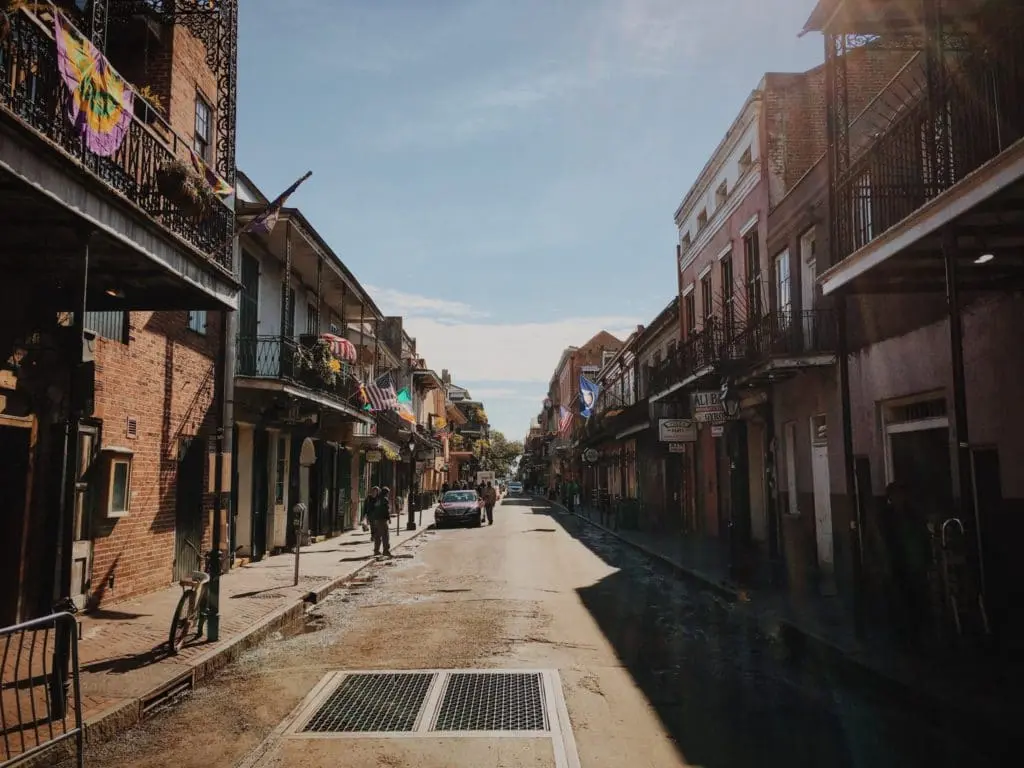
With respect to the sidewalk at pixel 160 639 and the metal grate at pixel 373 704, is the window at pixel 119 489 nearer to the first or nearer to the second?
the sidewalk at pixel 160 639

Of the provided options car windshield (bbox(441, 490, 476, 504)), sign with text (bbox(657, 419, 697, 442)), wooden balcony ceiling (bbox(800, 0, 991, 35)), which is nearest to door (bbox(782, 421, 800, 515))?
sign with text (bbox(657, 419, 697, 442))

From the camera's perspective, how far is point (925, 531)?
9070mm

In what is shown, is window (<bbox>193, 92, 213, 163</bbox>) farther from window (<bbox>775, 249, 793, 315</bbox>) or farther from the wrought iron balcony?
window (<bbox>775, 249, 793, 315</bbox>)

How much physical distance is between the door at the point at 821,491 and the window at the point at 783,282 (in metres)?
2.43

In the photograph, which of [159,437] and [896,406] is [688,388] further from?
[159,437]

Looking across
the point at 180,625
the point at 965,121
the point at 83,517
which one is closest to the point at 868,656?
the point at 965,121

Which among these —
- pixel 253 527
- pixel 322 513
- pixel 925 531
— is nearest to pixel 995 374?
pixel 925 531

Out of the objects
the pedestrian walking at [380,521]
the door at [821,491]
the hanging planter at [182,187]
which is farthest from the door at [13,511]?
the door at [821,491]

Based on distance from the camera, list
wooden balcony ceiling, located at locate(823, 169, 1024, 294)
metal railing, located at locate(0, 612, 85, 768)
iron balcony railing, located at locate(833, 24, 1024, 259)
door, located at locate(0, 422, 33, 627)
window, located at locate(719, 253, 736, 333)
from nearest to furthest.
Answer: metal railing, located at locate(0, 612, 85, 768) < wooden balcony ceiling, located at locate(823, 169, 1024, 294) < iron balcony railing, located at locate(833, 24, 1024, 259) < door, located at locate(0, 422, 33, 627) < window, located at locate(719, 253, 736, 333)

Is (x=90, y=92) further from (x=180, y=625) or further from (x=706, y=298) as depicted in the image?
(x=706, y=298)

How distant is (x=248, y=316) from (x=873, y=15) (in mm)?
12564

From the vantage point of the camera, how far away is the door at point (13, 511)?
8625mm

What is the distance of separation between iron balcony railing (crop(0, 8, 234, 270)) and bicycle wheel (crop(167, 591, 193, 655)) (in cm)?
354

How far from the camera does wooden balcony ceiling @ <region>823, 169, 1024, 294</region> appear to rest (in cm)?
666
